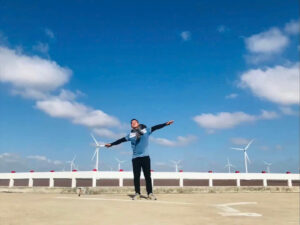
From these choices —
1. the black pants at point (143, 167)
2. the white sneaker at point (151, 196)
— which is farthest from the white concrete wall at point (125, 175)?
the white sneaker at point (151, 196)

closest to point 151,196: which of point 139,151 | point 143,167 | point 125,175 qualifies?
point 143,167

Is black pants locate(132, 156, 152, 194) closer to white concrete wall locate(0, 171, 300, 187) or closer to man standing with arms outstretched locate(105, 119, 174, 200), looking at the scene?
man standing with arms outstretched locate(105, 119, 174, 200)

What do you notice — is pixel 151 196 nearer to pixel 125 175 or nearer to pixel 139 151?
pixel 139 151

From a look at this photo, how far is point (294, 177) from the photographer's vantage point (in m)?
22.3

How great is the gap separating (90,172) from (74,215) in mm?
10155

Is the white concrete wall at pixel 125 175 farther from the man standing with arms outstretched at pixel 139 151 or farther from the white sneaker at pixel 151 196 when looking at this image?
the white sneaker at pixel 151 196

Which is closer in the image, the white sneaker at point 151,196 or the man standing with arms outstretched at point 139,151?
the white sneaker at point 151,196

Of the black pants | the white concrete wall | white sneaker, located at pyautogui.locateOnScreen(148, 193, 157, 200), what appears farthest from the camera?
the white concrete wall

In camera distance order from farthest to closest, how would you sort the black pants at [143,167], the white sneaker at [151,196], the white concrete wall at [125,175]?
the white concrete wall at [125,175], the black pants at [143,167], the white sneaker at [151,196]

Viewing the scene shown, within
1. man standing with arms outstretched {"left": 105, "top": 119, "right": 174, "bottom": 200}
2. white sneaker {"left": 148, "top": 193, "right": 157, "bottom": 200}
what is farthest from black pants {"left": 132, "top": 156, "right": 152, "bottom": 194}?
white sneaker {"left": 148, "top": 193, "right": 157, "bottom": 200}

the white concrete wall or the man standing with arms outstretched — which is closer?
the man standing with arms outstretched

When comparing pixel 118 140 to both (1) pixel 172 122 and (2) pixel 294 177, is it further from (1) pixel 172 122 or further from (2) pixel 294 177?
(2) pixel 294 177

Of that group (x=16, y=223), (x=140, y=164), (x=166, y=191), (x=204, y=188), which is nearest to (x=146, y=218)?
(x=16, y=223)

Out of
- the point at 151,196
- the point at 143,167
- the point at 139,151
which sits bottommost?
the point at 151,196
